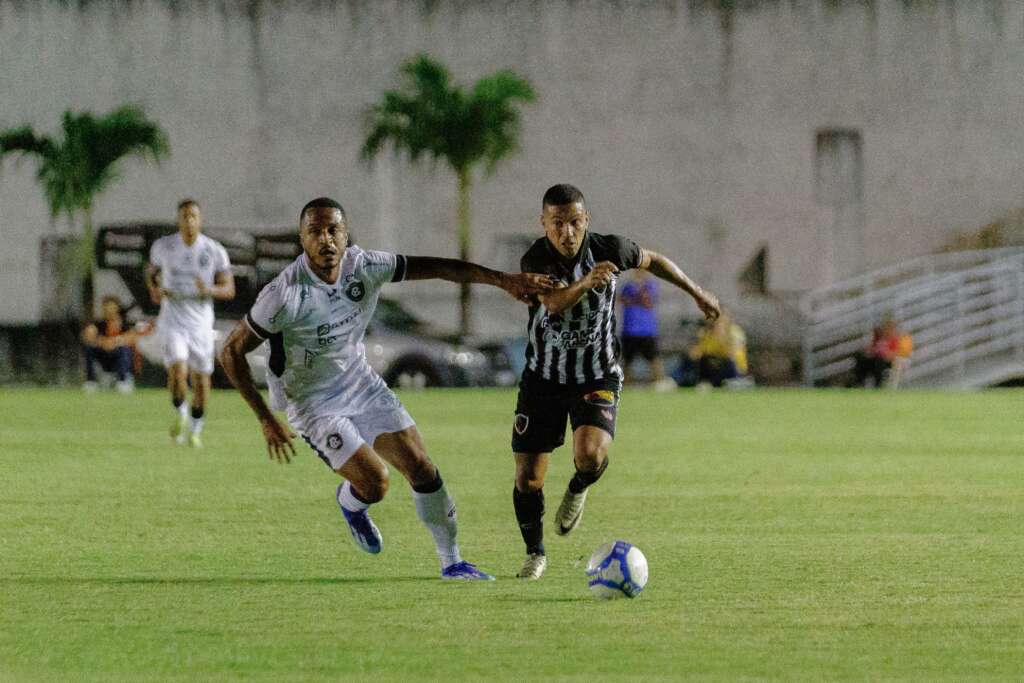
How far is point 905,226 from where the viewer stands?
138ft

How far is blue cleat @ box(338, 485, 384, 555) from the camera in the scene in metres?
9.95

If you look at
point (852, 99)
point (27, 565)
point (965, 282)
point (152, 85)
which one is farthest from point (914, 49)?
point (27, 565)

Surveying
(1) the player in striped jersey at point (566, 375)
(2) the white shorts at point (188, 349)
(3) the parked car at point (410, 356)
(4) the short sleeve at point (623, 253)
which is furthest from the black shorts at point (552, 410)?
(3) the parked car at point (410, 356)

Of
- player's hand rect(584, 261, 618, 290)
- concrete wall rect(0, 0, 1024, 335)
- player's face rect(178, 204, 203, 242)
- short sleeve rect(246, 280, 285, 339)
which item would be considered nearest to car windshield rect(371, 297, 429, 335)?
concrete wall rect(0, 0, 1024, 335)

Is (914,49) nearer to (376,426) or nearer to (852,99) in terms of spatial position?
(852,99)

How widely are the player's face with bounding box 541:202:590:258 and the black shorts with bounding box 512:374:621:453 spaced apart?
72 cm

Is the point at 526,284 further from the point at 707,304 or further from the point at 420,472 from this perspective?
the point at 707,304

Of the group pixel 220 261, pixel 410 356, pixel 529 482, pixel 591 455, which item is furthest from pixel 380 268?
pixel 410 356

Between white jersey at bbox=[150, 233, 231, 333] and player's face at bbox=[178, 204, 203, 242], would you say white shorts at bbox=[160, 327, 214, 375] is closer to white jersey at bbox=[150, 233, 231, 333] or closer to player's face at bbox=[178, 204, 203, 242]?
white jersey at bbox=[150, 233, 231, 333]

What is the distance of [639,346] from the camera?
104 feet

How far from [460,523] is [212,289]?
7.08 metres

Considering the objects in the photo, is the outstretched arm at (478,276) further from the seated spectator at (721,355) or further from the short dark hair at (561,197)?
the seated spectator at (721,355)

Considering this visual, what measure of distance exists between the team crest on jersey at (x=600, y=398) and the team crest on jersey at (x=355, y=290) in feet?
4.16

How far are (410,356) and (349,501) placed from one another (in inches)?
941
